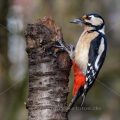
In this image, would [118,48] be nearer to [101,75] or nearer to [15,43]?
[101,75]

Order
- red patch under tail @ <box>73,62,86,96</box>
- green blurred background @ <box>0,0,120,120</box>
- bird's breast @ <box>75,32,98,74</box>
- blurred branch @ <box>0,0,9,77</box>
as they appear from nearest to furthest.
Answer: red patch under tail @ <box>73,62,86,96</box> → bird's breast @ <box>75,32,98,74</box> → green blurred background @ <box>0,0,120,120</box> → blurred branch @ <box>0,0,9,77</box>

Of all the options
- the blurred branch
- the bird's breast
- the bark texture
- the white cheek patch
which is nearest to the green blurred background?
the blurred branch

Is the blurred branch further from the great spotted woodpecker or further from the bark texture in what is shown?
the bark texture

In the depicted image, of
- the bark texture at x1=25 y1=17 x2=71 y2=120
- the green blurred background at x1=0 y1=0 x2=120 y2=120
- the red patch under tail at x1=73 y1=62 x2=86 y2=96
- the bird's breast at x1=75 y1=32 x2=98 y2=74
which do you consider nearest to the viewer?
the bark texture at x1=25 y1=17 x2=71 y2=120

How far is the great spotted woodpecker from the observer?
5.09m

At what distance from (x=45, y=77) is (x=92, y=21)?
0.89 m

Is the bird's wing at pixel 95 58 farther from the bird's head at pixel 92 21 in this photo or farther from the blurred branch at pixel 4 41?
the blurred branch at pixel 4 41

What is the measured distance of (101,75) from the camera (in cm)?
820

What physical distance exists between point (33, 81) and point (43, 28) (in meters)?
0.41

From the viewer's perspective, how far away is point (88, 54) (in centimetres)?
525

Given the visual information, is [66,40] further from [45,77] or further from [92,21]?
[45,77]

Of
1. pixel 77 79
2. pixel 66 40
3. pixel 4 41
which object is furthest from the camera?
pixel 66 40

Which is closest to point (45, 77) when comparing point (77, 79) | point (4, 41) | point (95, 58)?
point (77, 79)

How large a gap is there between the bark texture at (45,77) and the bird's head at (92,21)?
1.77 feet
